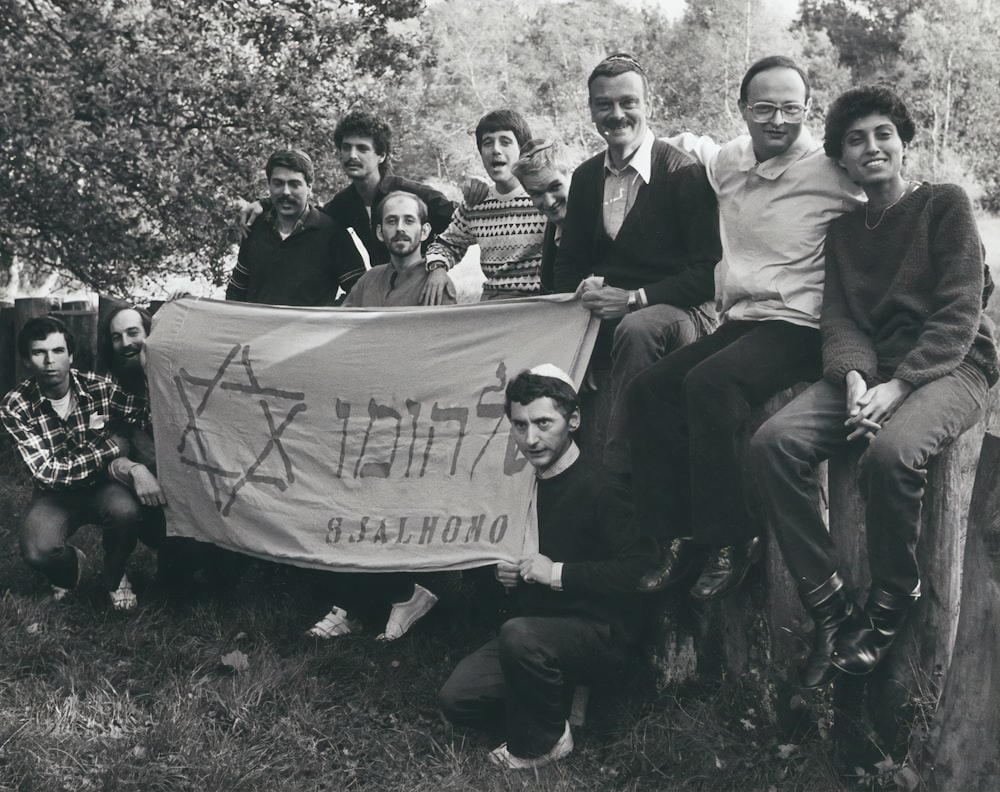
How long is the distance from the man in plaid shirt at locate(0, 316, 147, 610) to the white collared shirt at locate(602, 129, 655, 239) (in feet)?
10.4

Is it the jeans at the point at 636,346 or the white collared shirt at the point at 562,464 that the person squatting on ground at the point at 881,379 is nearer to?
the jeans at the point at 636,346

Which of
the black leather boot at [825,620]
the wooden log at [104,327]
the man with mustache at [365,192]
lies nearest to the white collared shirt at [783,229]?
the black leather boot at [825,620]

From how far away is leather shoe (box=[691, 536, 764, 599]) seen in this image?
4.90m

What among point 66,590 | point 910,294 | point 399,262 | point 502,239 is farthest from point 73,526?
point 910,294

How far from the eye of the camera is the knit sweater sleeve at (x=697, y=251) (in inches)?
210

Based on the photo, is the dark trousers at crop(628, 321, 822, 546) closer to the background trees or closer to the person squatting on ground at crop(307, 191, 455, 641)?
the person squatting on ground at crop(307, 191, 455, 641)

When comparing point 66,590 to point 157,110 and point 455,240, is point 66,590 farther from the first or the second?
point 157,110

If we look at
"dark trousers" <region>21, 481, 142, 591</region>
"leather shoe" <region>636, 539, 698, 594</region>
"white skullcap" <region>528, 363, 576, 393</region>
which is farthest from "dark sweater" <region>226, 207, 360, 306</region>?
"leather shoe" <region>636, 539, 698, 594</region>

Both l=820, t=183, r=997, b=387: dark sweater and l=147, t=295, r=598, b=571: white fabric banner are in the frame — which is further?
l=147, t=295, r=598, b=571: white fabric banner

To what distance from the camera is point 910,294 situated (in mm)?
4516

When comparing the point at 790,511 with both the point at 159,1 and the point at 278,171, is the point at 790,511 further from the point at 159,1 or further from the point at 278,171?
the point at 159,1

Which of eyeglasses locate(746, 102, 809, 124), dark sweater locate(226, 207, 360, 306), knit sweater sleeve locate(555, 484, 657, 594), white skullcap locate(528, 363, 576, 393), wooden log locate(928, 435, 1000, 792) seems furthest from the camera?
dark sweater locate(226, 207, 360, 306)

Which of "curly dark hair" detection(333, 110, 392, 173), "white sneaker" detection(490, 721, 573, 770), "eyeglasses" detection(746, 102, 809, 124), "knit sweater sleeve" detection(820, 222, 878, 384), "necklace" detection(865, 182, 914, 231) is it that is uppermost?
"eyeglasses" detection(746, 102, 809, 124)

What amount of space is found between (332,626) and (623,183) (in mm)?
2657
